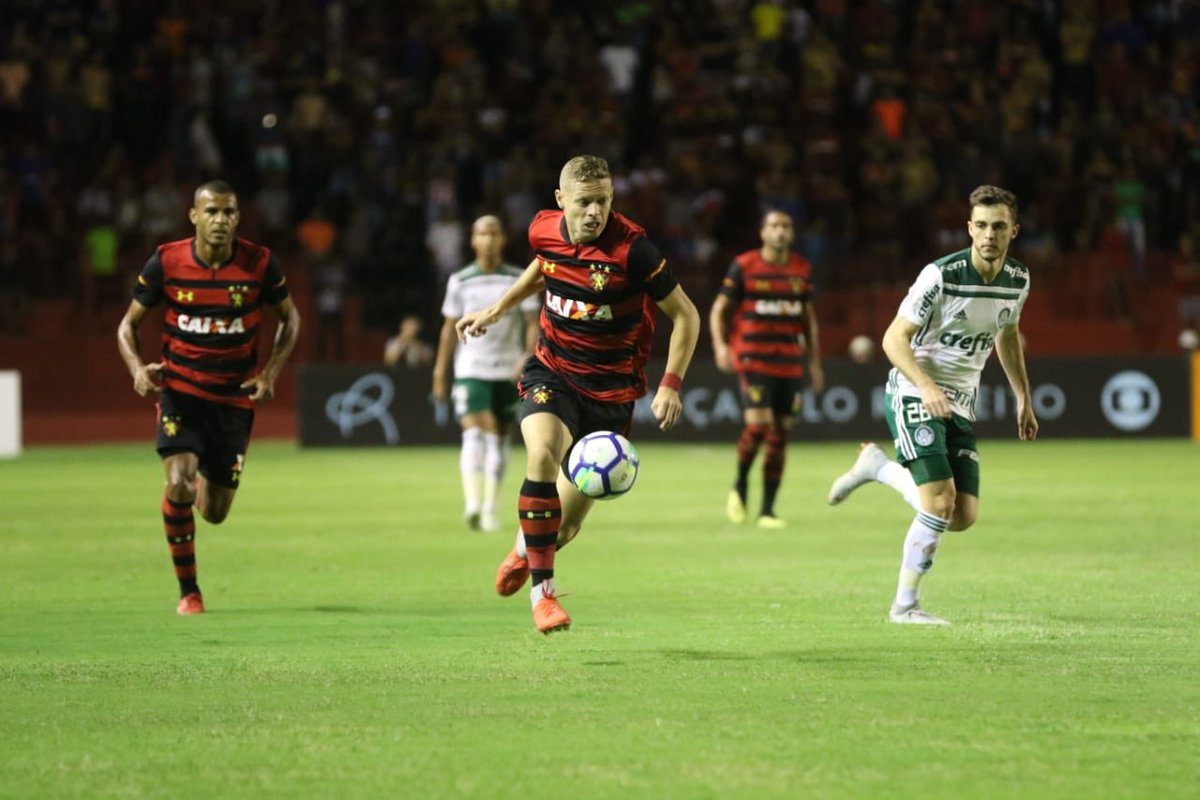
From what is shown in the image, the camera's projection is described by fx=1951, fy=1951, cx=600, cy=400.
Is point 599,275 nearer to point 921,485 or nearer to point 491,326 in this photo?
point 921,485

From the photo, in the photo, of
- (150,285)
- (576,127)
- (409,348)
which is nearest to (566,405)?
(150,285)

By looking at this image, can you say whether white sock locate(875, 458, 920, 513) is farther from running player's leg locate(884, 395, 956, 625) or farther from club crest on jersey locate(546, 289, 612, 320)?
club crest on jersey locate(546, 289, 612, 320)

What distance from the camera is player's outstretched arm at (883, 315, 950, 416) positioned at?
8.66 metres

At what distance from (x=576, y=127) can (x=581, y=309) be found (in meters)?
19.6

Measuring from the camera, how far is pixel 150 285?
10.2 m

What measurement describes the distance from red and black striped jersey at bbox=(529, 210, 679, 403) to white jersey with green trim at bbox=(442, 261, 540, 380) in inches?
233

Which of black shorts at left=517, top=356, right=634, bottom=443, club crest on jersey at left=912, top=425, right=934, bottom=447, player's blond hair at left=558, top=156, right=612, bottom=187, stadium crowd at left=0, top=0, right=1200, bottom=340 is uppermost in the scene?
stadium crowd at left=0, top=0, right=1200, bottom=340

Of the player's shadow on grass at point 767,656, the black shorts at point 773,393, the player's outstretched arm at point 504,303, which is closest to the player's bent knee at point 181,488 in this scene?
the player's outstretched arm at point 504,303

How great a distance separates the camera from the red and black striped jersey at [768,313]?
15258 millimetres

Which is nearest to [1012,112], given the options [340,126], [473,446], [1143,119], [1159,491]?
[1143,119]

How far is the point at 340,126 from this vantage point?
90.0ft

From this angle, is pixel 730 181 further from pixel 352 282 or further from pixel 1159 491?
pixel 1159 491

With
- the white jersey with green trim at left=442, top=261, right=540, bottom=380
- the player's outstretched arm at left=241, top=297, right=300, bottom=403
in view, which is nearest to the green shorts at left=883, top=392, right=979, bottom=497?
the player's outstretched arm at left=241, top=297, right=300, bottom=403

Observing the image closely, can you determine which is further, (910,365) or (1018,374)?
(1018,374)
